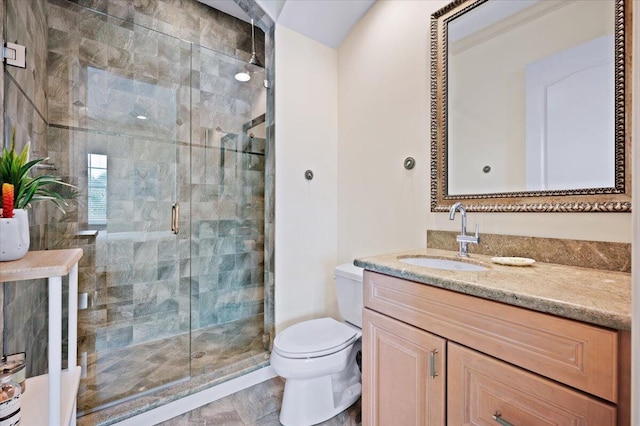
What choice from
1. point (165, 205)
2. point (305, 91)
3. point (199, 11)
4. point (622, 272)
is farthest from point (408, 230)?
point (199, 11)

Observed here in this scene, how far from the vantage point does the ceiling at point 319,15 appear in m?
1.89

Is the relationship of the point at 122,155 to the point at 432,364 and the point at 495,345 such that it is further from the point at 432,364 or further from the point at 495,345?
the point at 495,345

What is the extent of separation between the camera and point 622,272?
38.9 inches

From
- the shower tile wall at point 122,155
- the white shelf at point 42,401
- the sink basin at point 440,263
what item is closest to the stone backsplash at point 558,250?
Answer: the sink basin at point 440,263

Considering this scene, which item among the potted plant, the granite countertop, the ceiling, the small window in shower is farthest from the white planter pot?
the ceiling

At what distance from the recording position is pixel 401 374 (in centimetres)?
106

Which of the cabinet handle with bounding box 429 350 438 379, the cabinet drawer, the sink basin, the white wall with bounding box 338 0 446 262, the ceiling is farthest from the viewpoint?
the ceiling

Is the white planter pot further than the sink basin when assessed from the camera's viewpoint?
No

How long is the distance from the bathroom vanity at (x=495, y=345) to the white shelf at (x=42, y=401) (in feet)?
3.34

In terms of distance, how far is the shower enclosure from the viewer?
1.94 m

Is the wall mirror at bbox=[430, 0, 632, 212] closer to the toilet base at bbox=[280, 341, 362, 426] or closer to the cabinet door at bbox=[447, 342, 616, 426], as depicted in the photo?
the cabinet door at bbox=[447, 342, 616, 426]

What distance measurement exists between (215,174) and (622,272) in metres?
2.53

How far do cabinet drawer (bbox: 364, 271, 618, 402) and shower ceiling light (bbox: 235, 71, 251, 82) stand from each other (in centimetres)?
206

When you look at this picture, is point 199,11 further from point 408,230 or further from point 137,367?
point 137,367
